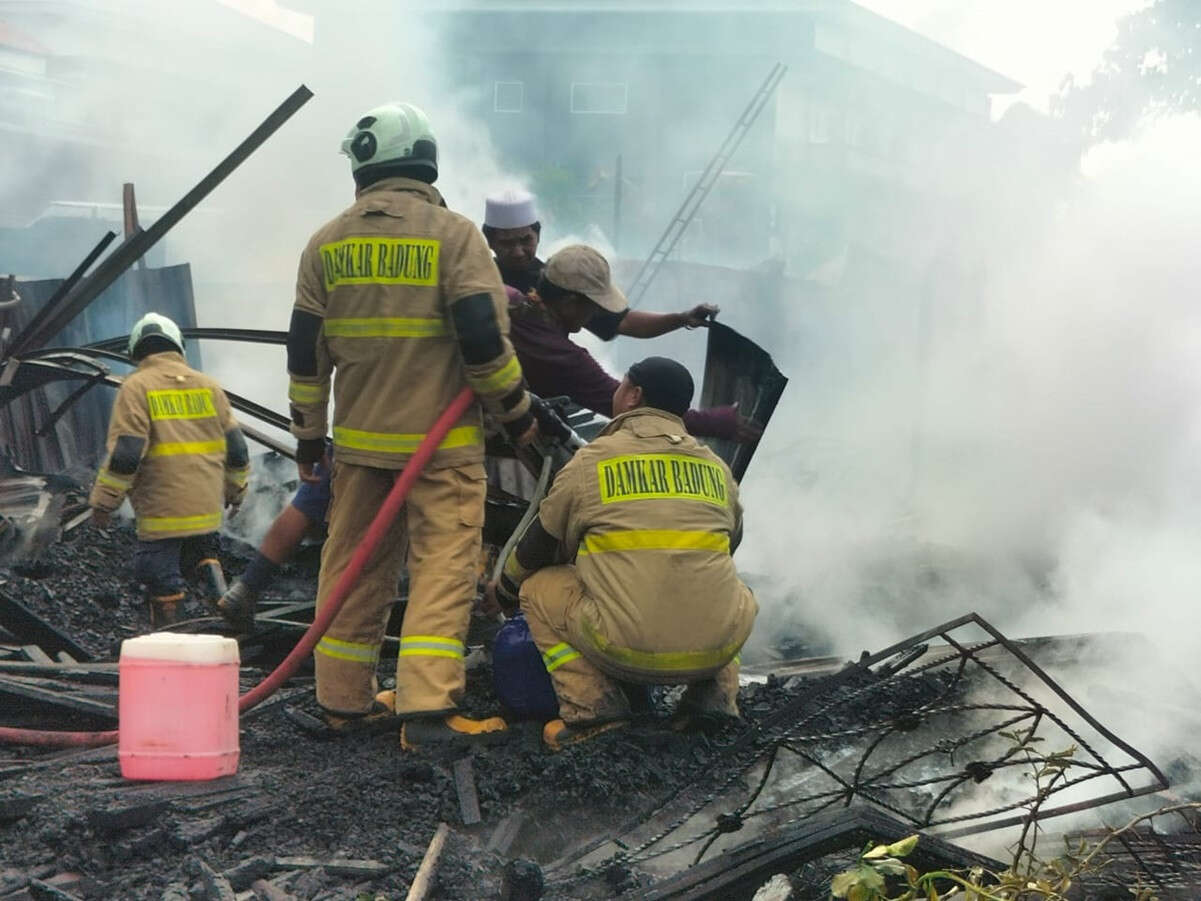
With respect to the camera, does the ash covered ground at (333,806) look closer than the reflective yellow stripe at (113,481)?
Yes

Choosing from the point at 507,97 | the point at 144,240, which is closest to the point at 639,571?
the point at 144,240

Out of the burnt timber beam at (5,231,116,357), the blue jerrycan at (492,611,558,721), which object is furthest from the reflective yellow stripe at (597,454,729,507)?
the burnt timber beam at (5,231,116,357)

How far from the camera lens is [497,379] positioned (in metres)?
4.36

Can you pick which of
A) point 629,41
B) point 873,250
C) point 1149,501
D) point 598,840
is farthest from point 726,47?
point 598,840

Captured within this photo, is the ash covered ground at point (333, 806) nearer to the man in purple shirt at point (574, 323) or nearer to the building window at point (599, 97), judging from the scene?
the man in purple shirt at point (574, 323)

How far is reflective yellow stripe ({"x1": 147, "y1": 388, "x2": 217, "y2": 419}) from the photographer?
22.2 ft

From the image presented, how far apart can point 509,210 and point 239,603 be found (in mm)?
1908

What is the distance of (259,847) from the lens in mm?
3600

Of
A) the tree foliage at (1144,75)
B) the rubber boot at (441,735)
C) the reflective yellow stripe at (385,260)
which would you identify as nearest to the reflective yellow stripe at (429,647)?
the rubber boot at (441,735)

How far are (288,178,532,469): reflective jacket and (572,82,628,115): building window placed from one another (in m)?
24.6

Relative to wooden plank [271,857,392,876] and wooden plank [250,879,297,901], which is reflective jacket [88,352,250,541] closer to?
wooden plank [271,857,392,876]

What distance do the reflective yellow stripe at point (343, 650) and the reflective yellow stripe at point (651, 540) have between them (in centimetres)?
96

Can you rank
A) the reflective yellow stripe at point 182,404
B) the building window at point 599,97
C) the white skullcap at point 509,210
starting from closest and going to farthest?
1. the white skullcap at point 509,210
2. the reflective yellow stripe at point 182,404
3. the building window at point 599,97

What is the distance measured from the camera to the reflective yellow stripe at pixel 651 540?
4.16 m
